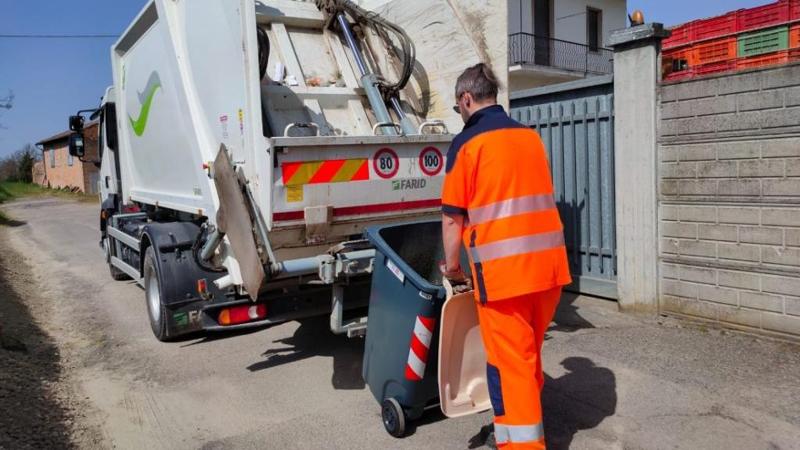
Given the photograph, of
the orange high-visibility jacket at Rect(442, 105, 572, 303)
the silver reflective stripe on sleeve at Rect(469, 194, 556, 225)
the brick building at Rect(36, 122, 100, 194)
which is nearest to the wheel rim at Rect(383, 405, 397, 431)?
the orange high-visibility jacket at Rect(442, 105, 572, 303)

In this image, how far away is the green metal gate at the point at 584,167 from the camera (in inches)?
239

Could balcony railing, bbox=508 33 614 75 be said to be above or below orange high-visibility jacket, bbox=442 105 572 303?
above

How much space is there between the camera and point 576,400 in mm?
3934

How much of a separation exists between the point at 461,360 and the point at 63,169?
154 ft

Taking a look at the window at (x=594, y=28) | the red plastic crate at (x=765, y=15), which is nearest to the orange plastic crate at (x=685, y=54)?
the red plastic crate at (x=765, y=15)

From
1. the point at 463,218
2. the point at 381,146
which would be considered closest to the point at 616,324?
the point at 381,146

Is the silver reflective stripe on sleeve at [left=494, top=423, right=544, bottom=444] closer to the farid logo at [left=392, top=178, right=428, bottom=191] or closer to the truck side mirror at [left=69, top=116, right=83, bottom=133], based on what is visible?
the farid logo at [left=392, top=178, right=428, bottom=191]

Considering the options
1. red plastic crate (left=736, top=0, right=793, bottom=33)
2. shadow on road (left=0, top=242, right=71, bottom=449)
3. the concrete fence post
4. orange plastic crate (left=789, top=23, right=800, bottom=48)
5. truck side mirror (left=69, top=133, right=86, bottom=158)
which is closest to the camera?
shadow on road (left=0, top=242, right=71, bottom=449)

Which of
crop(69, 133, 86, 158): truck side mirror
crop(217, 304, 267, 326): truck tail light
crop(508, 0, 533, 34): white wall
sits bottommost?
crop(217, 304, 267, 326): truck tail light

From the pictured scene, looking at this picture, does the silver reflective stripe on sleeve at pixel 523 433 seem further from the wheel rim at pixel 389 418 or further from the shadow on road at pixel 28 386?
the shadow on road at pixel 28 386

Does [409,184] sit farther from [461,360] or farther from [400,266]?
[461,360]

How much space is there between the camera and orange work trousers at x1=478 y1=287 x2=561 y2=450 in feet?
9.33

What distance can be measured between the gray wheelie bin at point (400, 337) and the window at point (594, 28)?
74.7 ft

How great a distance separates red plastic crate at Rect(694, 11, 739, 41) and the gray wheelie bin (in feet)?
25.9
